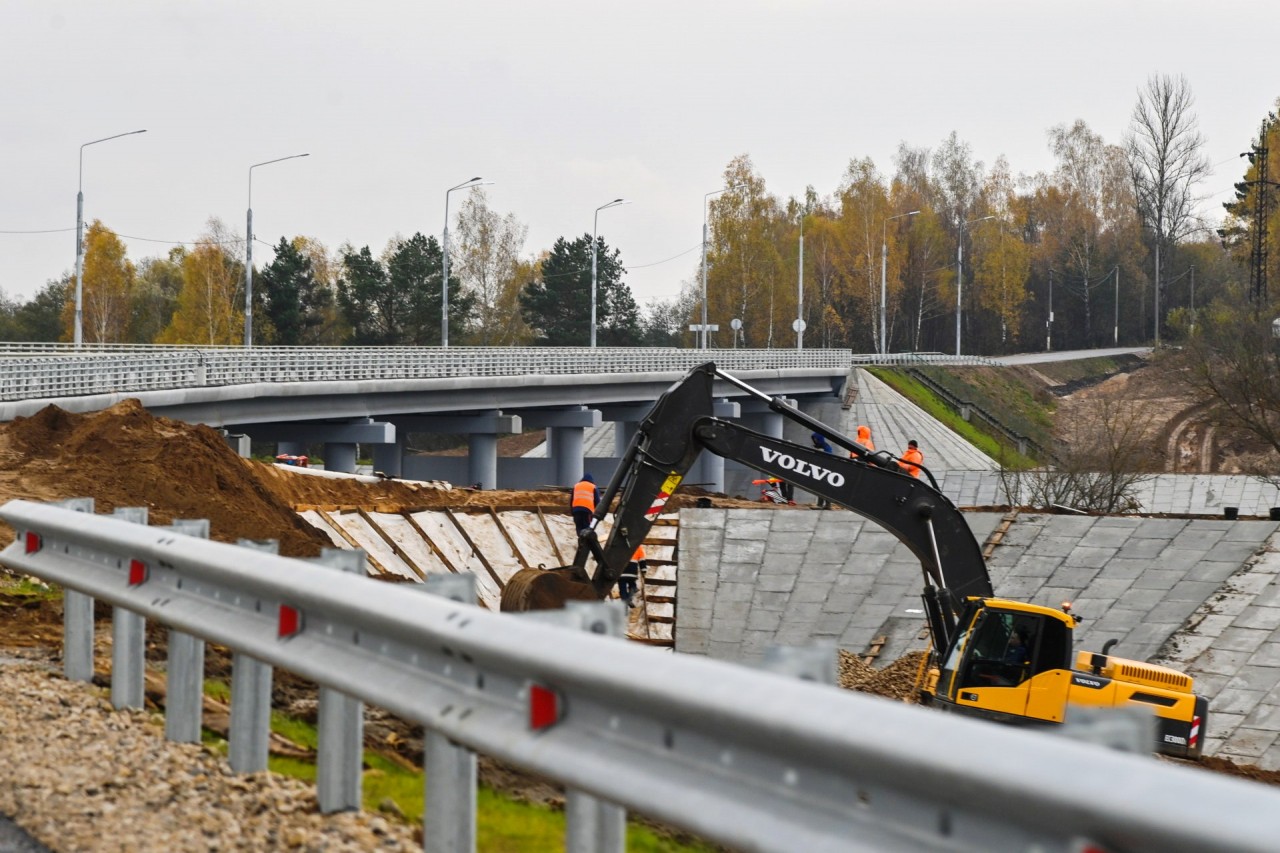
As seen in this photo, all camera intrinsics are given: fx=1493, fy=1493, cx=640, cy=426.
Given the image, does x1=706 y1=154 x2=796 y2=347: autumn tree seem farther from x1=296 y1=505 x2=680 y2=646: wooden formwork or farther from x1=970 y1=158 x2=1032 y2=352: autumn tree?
x1=296 y1=505 x2=680 y2=646: wooden formwork

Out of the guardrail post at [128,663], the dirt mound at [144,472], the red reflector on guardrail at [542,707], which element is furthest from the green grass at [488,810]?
the dirt mound at [144,472]

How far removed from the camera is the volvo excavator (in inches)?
580

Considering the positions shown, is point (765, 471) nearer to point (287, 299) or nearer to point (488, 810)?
point (488, 810)

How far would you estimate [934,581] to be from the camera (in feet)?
55.2

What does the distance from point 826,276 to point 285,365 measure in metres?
83.8

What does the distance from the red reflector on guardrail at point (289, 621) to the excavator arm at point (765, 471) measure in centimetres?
1111

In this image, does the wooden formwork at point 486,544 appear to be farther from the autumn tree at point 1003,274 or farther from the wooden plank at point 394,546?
the autumn tree at point 1003,274

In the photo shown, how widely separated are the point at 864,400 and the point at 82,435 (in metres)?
66.4

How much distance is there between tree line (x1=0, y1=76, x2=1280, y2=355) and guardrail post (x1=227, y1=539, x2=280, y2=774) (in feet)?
290

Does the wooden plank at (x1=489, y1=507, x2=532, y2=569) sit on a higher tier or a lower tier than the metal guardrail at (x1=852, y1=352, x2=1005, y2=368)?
lower

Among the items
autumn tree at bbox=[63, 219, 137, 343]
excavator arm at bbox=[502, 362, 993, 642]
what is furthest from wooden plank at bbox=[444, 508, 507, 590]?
autumn tree at bbox=[63, 219, 137, 343]

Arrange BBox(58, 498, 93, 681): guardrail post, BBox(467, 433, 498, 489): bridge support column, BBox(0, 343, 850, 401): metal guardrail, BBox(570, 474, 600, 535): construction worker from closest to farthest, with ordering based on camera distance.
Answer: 1. BBox(58, 498, 93, 681): guardrail post
2. BBox(570, 474, 600, 535): construction worker
3. BBox(0, 343, 850, 401): metal guardrail
4. BBox(467, 433, 498, 489): bridge support column

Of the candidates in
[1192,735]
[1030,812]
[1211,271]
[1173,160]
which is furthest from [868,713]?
[1211,271]

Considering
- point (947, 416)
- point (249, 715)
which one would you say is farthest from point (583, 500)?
point (947, 416)
